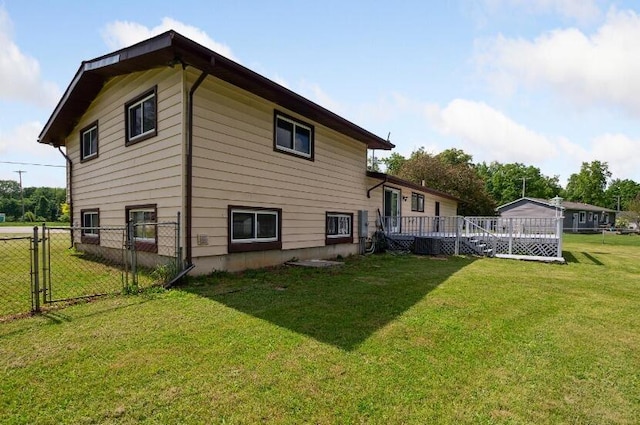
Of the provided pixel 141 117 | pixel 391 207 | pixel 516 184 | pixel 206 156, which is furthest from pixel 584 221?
pixel 141 117

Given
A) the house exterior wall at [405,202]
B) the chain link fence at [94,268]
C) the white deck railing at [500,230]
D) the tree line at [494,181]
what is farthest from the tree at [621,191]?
the chain link fence at [94,268]

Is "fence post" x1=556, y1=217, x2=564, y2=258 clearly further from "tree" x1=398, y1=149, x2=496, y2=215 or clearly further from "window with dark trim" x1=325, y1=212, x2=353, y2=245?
"tree" x1=398, y1=149, x2=496, y2=215

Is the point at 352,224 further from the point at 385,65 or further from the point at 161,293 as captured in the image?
the point at 161,293

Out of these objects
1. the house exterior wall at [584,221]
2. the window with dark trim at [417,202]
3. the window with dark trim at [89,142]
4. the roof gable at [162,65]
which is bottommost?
the house exterior wall at [584,221]

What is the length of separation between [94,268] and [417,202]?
15.5 meters

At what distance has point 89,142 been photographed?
11.0 meters

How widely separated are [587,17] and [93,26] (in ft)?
45.1

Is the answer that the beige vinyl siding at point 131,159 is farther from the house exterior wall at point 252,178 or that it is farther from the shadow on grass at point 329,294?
the shadow on grass at point 329,294

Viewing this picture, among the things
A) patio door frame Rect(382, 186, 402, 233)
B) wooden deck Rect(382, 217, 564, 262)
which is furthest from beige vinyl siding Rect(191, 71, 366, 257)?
wooden deck Rect(382, 217, 564, 262)

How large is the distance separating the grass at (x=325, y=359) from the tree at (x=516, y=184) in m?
64.5

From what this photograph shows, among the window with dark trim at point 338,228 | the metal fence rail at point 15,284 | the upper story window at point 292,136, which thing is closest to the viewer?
the metal fence rail at point 15,284

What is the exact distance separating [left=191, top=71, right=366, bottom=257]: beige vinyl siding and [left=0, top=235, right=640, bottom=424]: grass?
2120mm

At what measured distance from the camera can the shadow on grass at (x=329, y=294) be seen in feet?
13.8

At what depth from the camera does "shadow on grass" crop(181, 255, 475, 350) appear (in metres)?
4.20
